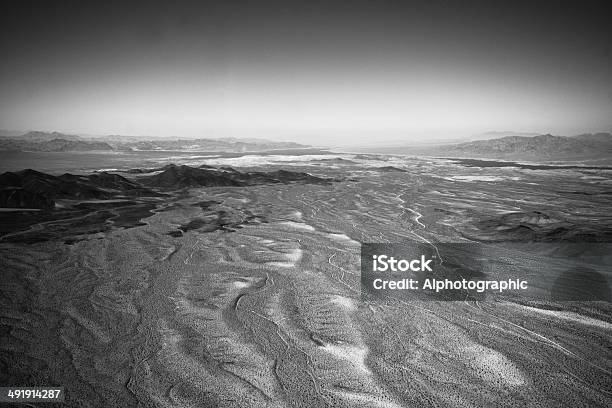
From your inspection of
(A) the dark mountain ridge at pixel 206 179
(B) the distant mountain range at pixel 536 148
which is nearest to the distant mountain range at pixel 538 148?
(B) the distant mountain range at pixel 536 148

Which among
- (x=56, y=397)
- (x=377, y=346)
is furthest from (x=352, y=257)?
(x=56, y=397)

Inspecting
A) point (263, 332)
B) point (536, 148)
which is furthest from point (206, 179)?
point (536, 148)

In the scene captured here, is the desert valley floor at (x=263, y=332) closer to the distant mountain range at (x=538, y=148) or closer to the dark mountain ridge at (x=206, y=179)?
the dark mountain ridge at (x=206, y=179)

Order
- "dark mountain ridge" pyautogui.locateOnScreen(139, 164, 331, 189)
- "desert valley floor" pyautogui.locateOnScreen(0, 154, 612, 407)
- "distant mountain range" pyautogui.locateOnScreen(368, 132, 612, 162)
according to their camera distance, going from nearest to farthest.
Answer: "desert valley floor" pyautogui.locateOnScreen(0, 154, 612, 407) → "dark mountain ridge" pyautogui.locateOnScreen(139, 164, 331, 189) → "distant mountain range" pyautogui.locateOnScreen(368, 132, 612, 162)

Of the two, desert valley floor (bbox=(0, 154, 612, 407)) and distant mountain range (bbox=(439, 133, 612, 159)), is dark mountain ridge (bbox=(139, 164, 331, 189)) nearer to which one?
desert valley floor (bbox=(0, 154, 612, 407))

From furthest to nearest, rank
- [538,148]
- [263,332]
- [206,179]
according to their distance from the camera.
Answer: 1. [538,148]
2. [206,179]
3. [263,332]

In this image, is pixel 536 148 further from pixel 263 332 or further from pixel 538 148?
pixel 263 332

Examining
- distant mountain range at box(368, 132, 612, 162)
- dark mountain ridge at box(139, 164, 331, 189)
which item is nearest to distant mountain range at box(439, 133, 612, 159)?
distant mountain range at box(368, 132, 612, 162)

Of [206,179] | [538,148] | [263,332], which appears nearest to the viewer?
[263,332]

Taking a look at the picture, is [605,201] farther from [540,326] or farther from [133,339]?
[133,339]

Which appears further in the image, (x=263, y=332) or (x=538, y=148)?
(x=538, y=148)
